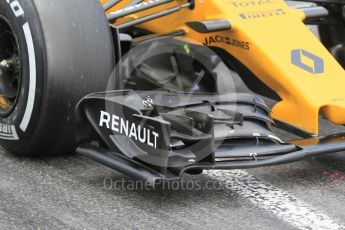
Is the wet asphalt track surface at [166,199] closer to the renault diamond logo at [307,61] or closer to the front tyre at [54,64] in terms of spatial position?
the front tyre at [54,64]

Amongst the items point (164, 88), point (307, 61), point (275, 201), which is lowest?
point (275, 201)

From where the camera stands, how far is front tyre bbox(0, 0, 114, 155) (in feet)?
10.7

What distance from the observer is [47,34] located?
325 cm

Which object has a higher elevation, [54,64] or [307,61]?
[54,64]

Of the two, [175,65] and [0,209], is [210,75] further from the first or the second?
[0,209]

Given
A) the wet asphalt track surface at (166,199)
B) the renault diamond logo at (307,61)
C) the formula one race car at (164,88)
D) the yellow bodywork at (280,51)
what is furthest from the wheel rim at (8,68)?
the renault diamond logo at (307,61)

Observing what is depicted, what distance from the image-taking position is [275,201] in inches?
121

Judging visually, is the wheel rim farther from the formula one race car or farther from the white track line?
the white track line

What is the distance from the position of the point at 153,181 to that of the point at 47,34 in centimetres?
91

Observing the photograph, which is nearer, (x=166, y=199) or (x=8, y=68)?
(x=166, y=199)

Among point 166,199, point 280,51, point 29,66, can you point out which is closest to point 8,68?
point 29,66

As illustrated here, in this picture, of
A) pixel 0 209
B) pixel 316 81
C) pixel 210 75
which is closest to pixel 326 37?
pixel 210 75

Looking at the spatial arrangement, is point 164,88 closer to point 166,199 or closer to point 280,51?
point 280,51

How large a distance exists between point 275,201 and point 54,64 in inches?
45.5
